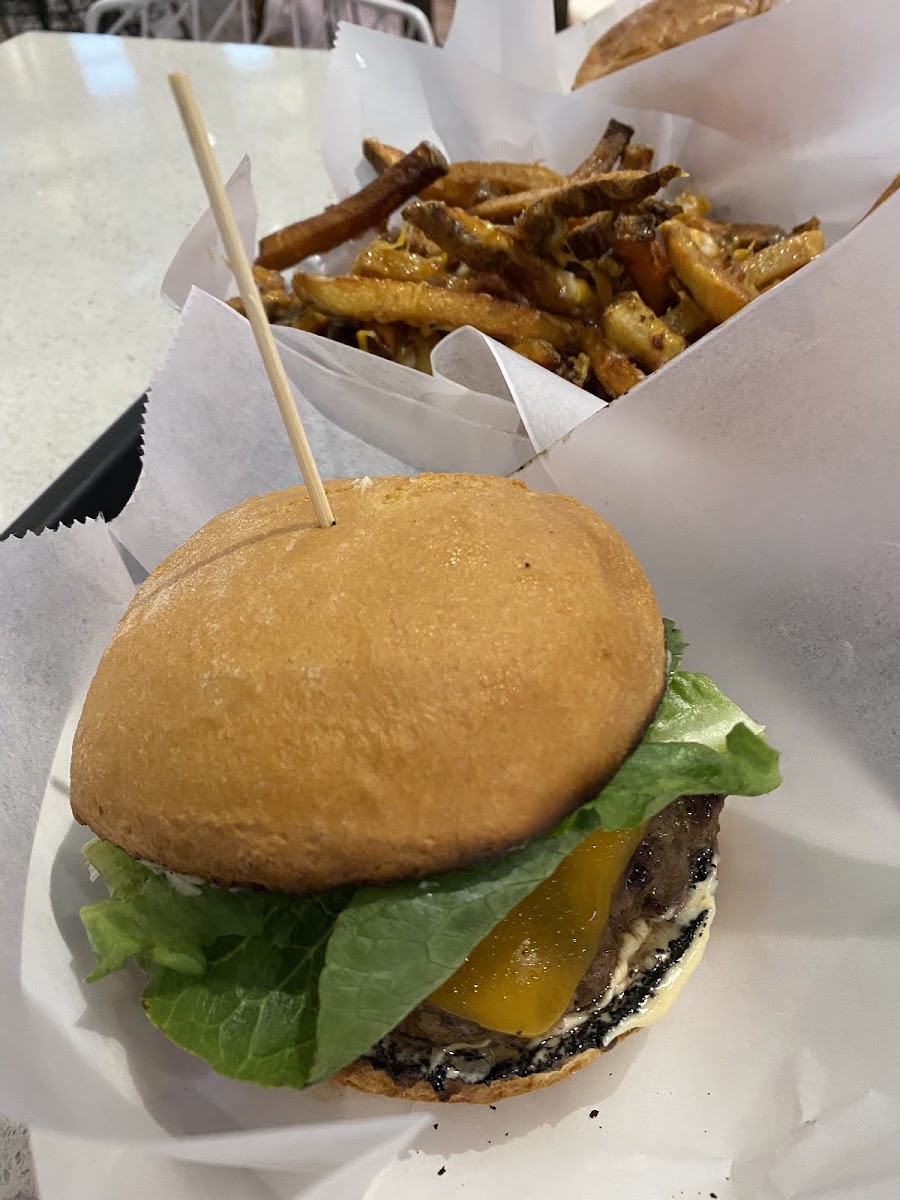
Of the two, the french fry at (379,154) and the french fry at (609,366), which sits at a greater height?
the french fry at (379,154)

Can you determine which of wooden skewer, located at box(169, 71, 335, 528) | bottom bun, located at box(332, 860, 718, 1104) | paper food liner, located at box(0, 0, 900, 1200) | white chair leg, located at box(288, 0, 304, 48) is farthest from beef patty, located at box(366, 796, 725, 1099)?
white chair leg, located at box(288, 0, 304, 48)

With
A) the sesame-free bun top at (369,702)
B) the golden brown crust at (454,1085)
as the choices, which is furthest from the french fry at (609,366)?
the golden brown crust at (454,1085)

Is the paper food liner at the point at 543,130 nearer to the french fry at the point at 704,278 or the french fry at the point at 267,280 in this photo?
the french fry at the point at 267,280

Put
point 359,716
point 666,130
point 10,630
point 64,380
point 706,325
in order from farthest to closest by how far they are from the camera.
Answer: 1. point 64,380
2. point 666,130
3. point 706,325
4. point 10,630
5. point 359,716

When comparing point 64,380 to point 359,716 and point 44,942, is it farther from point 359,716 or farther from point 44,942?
point 359,716

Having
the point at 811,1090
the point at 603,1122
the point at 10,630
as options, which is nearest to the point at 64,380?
the point at 10,630

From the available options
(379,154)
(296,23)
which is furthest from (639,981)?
(296,23)

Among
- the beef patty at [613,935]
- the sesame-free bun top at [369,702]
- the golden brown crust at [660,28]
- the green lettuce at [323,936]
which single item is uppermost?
the golden brown crust at [660,28]
